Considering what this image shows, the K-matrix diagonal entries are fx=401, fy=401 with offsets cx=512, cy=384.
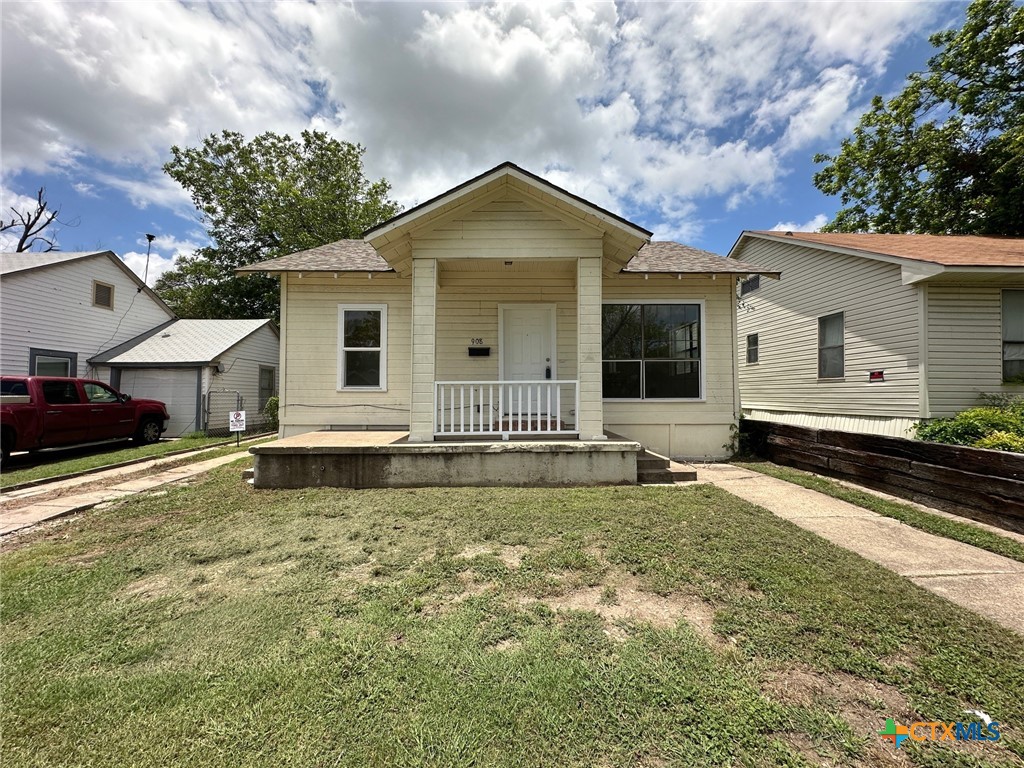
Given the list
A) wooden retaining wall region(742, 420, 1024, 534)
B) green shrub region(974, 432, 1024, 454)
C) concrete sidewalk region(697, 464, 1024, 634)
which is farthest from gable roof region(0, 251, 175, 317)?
green shrub region(974, 432, 1024, 454)

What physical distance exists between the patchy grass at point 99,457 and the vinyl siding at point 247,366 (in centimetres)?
196

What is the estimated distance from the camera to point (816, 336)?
9.77 metres

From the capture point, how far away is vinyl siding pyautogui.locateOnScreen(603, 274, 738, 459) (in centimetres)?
779

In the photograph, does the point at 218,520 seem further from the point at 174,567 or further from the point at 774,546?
the point at 774,546

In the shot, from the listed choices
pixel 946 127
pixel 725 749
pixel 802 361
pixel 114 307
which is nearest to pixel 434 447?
pixel 725 749

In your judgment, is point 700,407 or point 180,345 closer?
point 700,407

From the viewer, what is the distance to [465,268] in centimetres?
724

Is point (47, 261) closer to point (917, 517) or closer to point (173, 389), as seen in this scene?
point (173, 389)

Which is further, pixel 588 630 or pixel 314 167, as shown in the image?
pixel 314 167

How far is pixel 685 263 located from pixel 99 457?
12899 millimetres

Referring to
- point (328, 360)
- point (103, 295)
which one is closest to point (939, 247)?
point (328, 360)

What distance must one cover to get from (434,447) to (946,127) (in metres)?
19.9

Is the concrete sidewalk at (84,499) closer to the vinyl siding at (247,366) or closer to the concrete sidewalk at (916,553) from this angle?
the vinyl siding at (247,366)

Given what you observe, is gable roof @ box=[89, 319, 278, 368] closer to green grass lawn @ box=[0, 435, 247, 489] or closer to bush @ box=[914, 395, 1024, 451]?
green grass lawn @ box=[0, 435, 247, 489]
